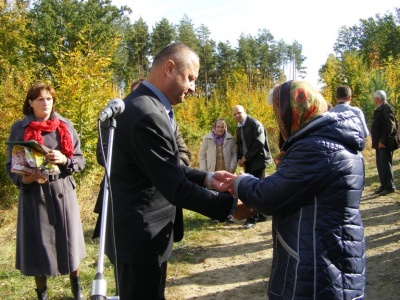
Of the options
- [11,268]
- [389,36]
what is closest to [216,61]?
[389,36]

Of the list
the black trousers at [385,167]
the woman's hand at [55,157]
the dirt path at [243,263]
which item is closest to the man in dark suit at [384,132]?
the black trousers at [385,167]

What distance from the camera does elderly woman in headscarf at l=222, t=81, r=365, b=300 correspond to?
1921mm

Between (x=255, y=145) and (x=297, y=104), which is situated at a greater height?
(x=297, y=104)

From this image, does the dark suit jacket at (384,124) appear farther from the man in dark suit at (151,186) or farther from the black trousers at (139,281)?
the black trousers at (139,281)

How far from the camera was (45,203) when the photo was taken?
149 inches

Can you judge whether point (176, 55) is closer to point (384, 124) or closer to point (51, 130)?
point (51, 130)

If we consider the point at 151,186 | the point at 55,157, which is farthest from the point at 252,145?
the point at 151,186

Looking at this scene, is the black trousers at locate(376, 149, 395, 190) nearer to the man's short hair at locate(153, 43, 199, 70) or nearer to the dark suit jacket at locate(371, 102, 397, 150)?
the dark suit jacket at locate(371, 102, 397, 150)

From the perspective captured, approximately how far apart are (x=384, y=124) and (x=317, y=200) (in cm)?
735

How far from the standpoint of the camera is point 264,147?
23.8 feet

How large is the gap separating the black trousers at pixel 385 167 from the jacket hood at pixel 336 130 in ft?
23.8

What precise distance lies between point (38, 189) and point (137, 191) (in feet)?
6.01

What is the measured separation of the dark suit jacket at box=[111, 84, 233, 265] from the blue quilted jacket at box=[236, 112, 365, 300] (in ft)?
1.54

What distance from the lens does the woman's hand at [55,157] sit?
3.63 metres
